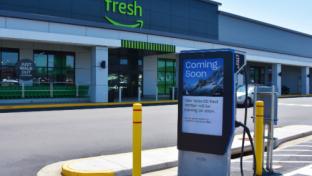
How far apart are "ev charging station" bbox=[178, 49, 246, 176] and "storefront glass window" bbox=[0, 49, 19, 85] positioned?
64.6 ft

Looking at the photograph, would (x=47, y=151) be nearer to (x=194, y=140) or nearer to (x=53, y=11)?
(x=194, y=140)

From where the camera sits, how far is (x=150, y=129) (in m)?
12.8

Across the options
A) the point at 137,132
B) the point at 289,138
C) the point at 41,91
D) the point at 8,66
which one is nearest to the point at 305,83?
the point at 41,91

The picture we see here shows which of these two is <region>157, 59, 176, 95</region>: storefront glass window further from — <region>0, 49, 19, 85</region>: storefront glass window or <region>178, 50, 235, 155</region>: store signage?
<region>178, 50, 235, 155</region>: store signage

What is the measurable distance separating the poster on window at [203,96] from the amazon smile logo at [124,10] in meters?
24.4

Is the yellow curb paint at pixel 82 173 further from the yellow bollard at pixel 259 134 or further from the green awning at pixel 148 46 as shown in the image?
the green awning at pixel 148 46

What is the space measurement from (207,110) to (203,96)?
21 centimetres

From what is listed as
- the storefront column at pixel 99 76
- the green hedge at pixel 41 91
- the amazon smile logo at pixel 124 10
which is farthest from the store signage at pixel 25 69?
the amazon smile logo at pixel 124 10

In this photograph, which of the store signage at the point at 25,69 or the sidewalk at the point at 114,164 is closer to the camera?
the sidewalk at the point at 114,164

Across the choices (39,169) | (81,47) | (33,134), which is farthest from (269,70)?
(39,169)

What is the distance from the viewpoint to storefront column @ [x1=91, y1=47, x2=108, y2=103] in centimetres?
2384

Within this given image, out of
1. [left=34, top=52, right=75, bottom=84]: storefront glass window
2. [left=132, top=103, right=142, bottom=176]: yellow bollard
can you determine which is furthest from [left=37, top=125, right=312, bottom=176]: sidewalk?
[left=34, top=52, right=75, bottom=84]: storefront glass window

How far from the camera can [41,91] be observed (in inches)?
928

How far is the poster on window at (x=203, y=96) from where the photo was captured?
5668 mm
